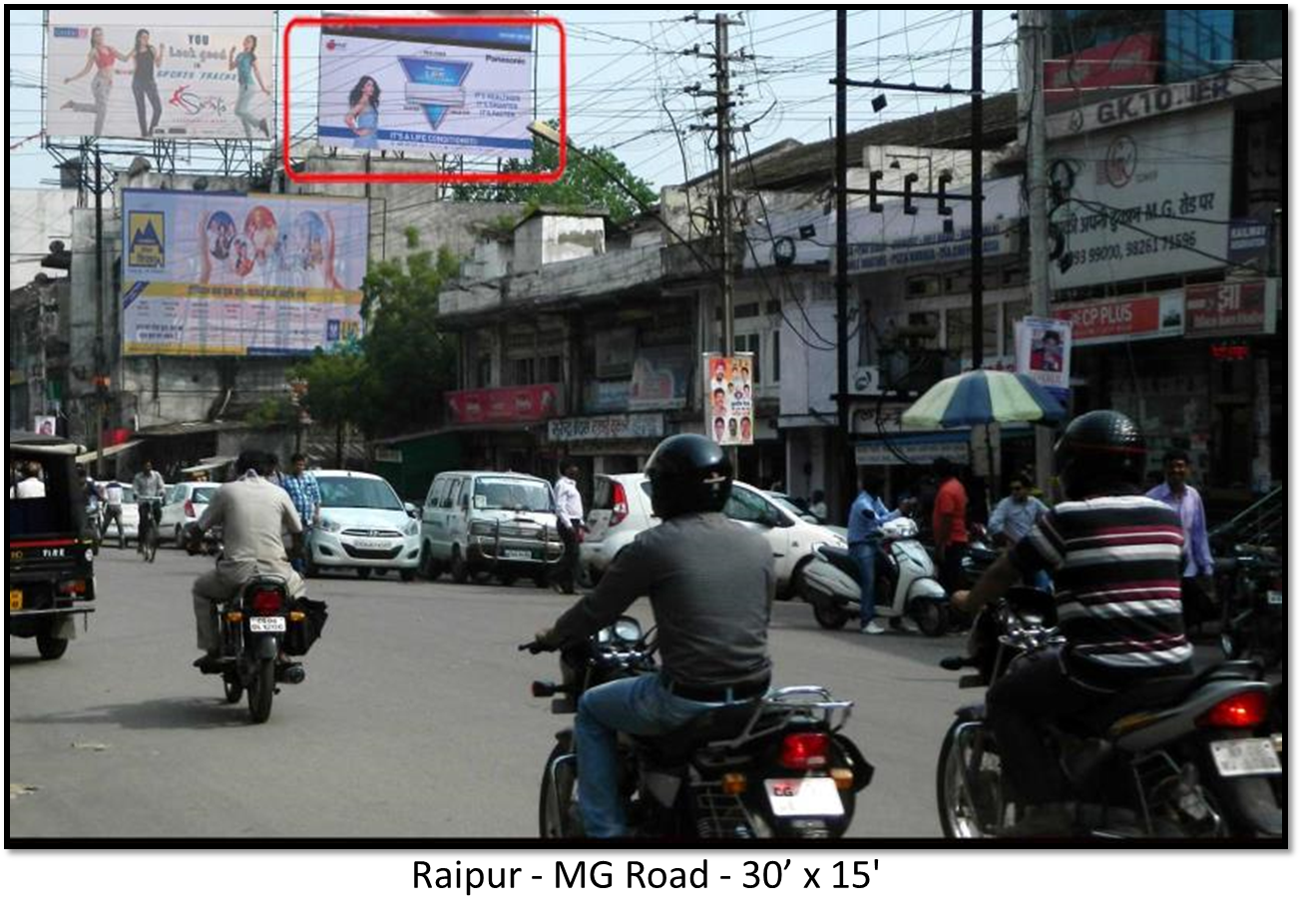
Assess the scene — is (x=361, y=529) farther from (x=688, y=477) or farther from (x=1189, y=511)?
(x=688, y=477)

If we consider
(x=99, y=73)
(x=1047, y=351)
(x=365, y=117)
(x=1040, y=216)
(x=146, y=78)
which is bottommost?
(x=1047, y=351)

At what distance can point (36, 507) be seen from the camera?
13766 mm

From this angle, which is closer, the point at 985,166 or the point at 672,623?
the point at 672,623

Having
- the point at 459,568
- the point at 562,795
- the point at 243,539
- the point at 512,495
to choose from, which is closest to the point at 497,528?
the point at 512,495

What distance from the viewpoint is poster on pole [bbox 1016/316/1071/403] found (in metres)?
17.7

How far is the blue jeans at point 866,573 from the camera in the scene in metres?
16.6

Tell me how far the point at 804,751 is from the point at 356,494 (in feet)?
66.7

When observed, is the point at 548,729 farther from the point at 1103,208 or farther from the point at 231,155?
the point at 231,155

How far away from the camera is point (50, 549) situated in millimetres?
13312

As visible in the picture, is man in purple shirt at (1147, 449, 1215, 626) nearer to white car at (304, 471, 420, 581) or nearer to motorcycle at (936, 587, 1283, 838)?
motorcycle at (936, 587, 1283, 838)

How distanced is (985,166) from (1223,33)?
62.8 ft

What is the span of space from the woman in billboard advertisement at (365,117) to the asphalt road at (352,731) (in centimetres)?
1050

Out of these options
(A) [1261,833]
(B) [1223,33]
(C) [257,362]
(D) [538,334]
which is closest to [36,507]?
(B) [1223,33]

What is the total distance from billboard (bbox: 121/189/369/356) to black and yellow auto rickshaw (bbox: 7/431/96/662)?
35.2 metres
